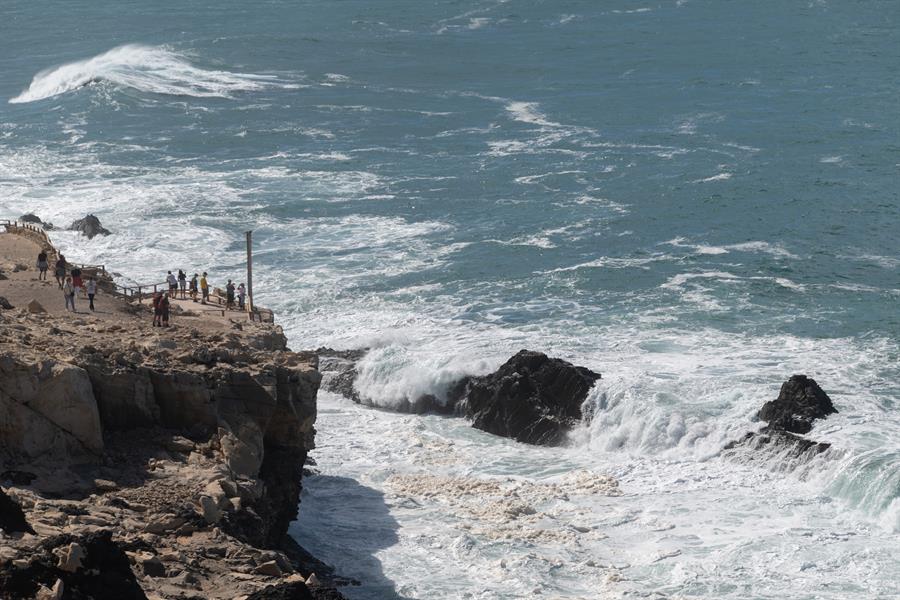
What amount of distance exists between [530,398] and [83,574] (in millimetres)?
22375

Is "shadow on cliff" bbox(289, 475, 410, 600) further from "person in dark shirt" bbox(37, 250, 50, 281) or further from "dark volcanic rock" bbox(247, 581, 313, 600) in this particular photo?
"person in dark shirt" bbox(37, 250, 50, 281)

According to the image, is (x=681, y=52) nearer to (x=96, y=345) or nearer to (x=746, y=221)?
(x=746, y=221)

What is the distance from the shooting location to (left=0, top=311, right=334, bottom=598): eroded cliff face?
2533cm

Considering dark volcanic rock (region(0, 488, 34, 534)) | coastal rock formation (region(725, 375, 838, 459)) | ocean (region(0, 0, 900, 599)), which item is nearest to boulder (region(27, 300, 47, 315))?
ocean (region(0, 0, 900, 599))

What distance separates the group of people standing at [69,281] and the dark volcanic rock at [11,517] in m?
15.3

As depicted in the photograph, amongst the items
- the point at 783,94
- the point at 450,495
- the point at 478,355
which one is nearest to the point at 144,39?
the point at 783,94

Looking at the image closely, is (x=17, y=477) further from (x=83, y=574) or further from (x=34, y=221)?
(x=34, y=221)

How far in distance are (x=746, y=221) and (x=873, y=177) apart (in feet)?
27.5

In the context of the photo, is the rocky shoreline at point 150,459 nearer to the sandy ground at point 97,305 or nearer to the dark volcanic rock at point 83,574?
the dark volcanic rock at point 83,574

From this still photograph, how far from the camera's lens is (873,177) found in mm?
66750

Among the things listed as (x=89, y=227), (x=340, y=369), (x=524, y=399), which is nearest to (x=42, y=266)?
(x=340, y=369)

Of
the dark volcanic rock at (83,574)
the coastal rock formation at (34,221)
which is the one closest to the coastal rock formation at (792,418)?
the dark volcanic rock at (83,574)

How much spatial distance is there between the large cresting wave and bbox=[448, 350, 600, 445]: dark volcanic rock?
2001 inches

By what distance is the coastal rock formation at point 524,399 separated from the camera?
139 ft
